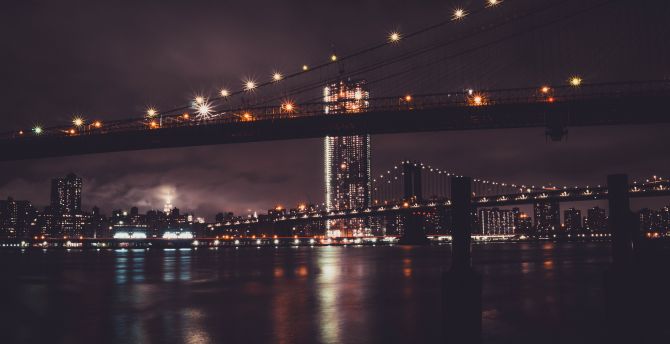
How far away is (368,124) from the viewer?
40.6 meters

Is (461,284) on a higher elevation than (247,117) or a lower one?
lower

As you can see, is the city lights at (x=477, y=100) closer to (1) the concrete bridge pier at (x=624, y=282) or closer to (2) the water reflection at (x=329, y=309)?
(2) the water reflection at (x=329, y=309)

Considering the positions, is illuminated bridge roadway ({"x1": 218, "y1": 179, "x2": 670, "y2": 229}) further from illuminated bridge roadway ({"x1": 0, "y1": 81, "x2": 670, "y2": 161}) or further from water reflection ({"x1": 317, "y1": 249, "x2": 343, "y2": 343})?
water reflection ({"x1": 317, "y1": 249, "x2": 343, "y2": 343})

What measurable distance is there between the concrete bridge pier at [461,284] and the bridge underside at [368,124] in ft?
91.9

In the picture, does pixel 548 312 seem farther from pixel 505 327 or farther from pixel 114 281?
pixel 114 281

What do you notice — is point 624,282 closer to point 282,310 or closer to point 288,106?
point 282,310

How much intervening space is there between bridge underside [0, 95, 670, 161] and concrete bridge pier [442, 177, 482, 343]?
28.0 m

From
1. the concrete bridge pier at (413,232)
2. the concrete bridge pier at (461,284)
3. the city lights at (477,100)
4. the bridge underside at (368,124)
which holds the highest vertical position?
the city lights at (477,100)

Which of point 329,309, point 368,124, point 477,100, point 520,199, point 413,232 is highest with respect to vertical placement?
point 477,100

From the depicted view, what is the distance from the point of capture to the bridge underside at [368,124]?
36.2 m

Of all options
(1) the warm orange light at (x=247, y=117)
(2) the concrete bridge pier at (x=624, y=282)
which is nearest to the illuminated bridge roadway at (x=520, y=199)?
(1) the warm orange light at (x=247, y=117)

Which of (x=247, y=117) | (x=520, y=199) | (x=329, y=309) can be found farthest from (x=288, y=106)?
(x=520, y=199)

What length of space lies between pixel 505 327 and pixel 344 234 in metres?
152

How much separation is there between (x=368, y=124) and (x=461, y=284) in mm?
30286
